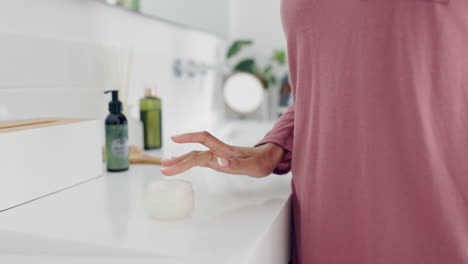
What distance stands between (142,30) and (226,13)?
1.05m

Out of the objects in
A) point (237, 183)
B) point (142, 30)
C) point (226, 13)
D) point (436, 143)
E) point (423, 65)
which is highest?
point (226, 13)

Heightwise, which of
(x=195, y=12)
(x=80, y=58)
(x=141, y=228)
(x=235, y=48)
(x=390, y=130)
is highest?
(x=195, y=12)

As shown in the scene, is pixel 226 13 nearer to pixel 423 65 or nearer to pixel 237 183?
pixel 237 183

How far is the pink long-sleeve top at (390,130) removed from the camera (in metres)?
0.61

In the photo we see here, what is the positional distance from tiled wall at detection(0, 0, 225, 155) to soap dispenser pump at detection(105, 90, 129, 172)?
0.47ft

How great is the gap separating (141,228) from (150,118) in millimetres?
723

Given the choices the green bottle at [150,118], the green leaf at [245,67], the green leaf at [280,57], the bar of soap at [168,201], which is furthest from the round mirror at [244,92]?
the bar of soap at [168,201]

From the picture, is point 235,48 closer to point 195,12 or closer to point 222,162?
point 195,12

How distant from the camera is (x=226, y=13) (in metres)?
2.34

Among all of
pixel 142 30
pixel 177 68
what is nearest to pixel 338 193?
pixel 142 30

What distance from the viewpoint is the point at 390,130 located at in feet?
2.07

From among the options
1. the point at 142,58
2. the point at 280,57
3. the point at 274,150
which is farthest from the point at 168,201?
the point at 280,57

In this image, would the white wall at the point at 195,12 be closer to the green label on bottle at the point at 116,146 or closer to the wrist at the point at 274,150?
the green label on bottle at the point at 116,146

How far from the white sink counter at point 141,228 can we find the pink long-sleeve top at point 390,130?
0.11 m
